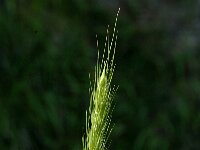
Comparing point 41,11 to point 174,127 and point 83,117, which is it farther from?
point 174,127

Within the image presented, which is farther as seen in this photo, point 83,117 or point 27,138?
point 83,117

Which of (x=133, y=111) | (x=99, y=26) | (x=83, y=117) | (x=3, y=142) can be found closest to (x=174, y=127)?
(x=133, y=111)

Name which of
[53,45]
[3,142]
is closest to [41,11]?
[53,45]

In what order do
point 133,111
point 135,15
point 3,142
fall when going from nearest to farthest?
point 3,142 < point 133,111 < point 135,15

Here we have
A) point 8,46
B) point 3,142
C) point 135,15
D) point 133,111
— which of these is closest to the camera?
point 3,142

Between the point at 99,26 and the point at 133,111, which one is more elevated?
the point at 99,26

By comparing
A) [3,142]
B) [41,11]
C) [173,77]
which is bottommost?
[3,142]
